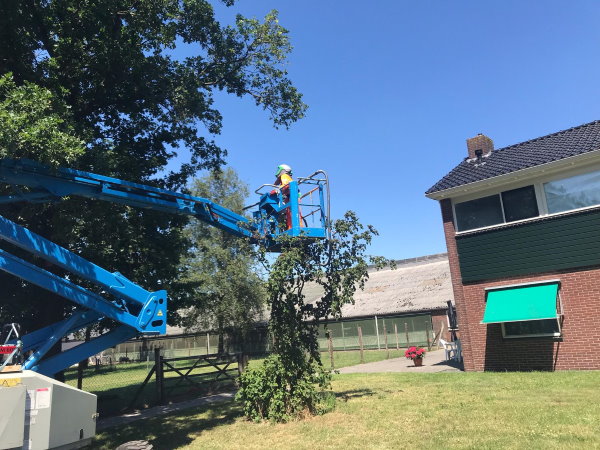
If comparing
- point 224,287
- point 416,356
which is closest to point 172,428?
point 416,356

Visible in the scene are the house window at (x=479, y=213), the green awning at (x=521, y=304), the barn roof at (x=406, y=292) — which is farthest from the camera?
the barn roof at (x=406, y=292)

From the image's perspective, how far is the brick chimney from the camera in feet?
55.4

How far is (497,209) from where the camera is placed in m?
14.2

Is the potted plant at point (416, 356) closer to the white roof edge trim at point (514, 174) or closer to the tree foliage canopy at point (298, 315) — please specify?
the white roof edge trim at point (514, 174)

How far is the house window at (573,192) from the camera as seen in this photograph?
12602mm

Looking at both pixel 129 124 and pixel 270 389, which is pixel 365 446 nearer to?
pixel 270 389

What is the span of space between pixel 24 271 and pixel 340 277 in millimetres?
6092

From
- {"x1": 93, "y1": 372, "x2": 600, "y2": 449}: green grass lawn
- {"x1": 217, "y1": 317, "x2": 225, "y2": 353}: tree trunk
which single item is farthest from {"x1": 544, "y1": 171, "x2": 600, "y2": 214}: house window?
{"x1": 217, "y1": 317, "x2": 225, "y2": 353}: tree trunk

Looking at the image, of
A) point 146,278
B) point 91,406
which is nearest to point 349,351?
point 146,278

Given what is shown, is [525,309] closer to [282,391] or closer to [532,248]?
[532,248]

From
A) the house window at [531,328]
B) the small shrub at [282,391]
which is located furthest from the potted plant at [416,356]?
the small shrub at [282,391]

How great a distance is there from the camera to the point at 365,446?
7.16m

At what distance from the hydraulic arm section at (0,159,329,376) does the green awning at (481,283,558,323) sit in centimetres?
705

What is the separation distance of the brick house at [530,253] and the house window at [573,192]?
25 mm
